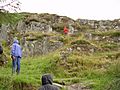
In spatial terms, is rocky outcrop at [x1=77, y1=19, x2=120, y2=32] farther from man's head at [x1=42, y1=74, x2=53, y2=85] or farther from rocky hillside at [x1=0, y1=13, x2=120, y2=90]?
man's head at [x1=42, y1=74, x2=53, y2=85]

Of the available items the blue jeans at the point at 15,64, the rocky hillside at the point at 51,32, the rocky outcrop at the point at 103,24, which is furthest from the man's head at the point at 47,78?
the rocky outcrop at the point at 103,24

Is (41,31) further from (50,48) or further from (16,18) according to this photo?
(16,18)

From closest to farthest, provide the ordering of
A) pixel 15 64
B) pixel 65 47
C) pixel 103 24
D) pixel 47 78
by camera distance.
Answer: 1. pixel 47 78
2. pixel 15 64
3. pixel 65 47
4. pixel 103 24

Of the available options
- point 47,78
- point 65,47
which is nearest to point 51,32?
point 65,47

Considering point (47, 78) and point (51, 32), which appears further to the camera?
point (51, 32)

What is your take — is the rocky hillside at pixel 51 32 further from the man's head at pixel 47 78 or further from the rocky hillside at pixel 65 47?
the man's head at pixel 47 78

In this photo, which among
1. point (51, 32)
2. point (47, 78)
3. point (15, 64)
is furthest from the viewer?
point (51, 32)

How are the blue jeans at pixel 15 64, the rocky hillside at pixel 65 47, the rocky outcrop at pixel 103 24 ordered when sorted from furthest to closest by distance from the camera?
1. the rocky outcrop at pixel 103 24
2. the rocky hillside at pixel 65 47
3. the blue jeans at pixel 15 64

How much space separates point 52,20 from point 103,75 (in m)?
22.8

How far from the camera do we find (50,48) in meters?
29.6

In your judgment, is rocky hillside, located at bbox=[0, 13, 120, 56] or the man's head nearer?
the man's head

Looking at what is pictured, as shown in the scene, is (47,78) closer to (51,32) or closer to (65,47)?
(65,47)

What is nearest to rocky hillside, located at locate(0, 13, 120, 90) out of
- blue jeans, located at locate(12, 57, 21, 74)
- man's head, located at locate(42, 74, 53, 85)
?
blue jeans, located at locate(12, 57, 21, 74)

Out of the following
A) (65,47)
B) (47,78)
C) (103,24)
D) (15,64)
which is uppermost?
(103,24)
